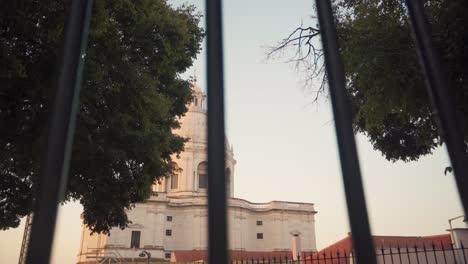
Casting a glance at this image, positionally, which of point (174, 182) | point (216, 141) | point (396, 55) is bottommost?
point (216, 141)

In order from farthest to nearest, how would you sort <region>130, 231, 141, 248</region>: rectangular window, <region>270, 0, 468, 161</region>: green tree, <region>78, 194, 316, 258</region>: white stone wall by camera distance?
<region>78, 194, 316, 258</region>: white stone wall < <region>130, 231, 141, 248</region>: rectangular window < <region>270, 0, 468, 161</region>: green tree

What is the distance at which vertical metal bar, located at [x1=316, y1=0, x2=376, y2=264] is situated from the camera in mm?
1499

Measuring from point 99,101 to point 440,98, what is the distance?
8858mm

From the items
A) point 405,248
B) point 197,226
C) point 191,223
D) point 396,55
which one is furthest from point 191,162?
point 396,55

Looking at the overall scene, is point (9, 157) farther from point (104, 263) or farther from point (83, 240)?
point (83, 240)

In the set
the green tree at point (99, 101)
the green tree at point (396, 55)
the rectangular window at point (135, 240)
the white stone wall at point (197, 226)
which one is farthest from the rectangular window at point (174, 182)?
the green tree at point (396, 55)

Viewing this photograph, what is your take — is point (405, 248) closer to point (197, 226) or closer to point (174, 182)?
point (197, 226)

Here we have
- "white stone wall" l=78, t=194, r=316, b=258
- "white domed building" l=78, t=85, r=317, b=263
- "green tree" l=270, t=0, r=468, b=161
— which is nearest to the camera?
"green tree" l=270, t=0, r=468, b=161

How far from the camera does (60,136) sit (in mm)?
1534

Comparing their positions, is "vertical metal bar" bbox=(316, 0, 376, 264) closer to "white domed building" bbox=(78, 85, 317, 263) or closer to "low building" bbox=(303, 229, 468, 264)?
"low building" bbox=(303, 229, 468, 264)

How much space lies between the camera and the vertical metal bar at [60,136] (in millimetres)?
1422

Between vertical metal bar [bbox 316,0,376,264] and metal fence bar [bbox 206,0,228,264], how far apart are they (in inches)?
18.2

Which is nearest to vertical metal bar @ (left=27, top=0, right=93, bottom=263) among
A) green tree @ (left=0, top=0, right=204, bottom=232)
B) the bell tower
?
green tree @ (left=0, top=0, right=204, bottom=232)

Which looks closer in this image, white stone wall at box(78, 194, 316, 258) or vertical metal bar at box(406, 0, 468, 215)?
vertical metal bar at box(406, 0, 468, 215)
